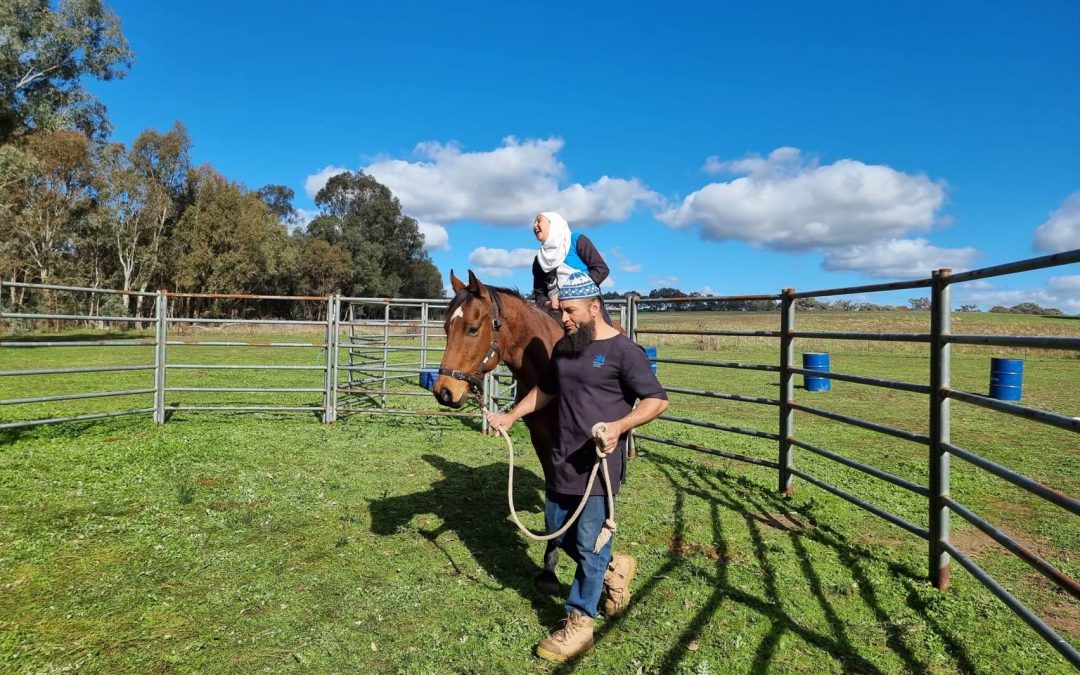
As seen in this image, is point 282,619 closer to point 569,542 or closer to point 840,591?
point 569,542

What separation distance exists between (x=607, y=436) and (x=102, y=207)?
41.8 m

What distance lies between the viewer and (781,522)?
4.50m

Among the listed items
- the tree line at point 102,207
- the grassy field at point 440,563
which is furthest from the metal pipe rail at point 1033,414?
the tree line at point 102,207

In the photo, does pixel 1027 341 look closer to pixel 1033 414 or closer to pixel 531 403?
pixel 1033 414

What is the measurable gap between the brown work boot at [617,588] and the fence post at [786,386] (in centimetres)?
264

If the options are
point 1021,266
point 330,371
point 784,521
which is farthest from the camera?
point 330,371

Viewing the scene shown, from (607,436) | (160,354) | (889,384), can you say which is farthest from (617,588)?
(160,354)

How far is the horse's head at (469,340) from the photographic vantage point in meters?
3.00

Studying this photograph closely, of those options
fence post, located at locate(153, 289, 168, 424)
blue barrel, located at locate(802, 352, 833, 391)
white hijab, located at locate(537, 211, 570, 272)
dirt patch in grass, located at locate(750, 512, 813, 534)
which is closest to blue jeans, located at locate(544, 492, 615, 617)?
white hijab, located at locate(537, 211, 570, 272)

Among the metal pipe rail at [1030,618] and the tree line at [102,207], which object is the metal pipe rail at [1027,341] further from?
the tree line at [102,207]

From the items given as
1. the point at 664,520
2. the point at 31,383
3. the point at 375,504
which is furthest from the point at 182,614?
the point at 31,383

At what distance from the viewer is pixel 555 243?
4.12m

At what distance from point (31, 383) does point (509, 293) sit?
13.6 meters

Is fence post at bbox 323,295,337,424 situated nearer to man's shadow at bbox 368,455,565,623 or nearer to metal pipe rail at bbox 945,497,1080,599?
man's shadow at bbox 368,455,565,623
